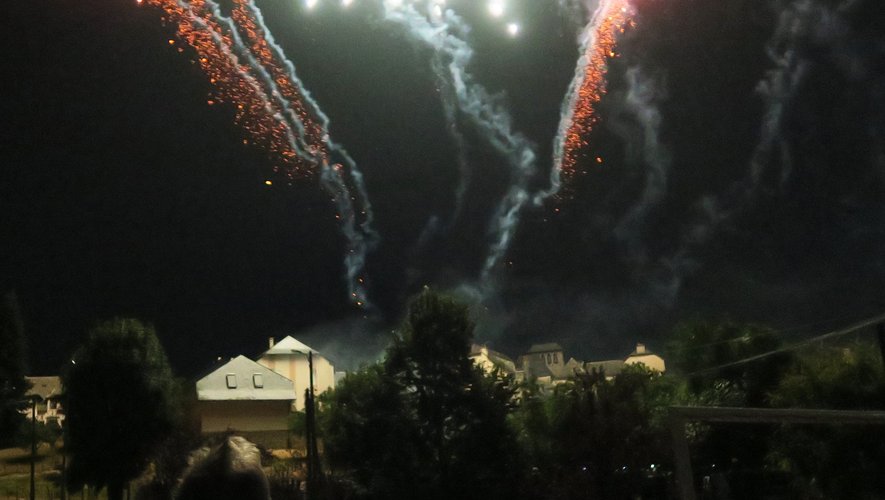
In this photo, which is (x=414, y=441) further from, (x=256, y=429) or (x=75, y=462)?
(x=256, y=429)

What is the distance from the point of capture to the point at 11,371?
6606cm

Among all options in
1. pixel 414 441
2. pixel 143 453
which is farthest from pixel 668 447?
pixel 143 453

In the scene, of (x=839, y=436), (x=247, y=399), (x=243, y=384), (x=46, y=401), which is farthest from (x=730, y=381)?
(x=46, y=401)

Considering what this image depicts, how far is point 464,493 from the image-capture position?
29172 millimetres

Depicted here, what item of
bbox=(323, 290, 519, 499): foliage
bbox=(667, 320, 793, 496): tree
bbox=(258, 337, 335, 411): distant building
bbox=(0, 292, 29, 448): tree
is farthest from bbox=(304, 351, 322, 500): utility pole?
bbox=(0, 292, 29, 448): tree

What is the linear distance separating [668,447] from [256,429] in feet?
122

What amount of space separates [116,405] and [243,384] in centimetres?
2196

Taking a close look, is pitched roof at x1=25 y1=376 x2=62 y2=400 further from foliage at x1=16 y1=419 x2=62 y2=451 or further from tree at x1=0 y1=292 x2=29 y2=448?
foliage at x1=16 y1=419 x2=62 y2=451

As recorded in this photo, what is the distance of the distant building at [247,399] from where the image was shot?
59.7m

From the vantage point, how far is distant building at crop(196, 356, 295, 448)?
2349 inches

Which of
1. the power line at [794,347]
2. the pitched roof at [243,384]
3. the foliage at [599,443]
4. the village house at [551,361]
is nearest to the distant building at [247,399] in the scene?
the pitched roof at [243,384]

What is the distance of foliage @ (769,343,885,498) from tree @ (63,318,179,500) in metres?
27.1

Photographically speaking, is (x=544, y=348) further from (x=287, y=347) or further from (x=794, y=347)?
(x=794, y=347)

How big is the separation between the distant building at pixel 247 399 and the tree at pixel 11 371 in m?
14.7
